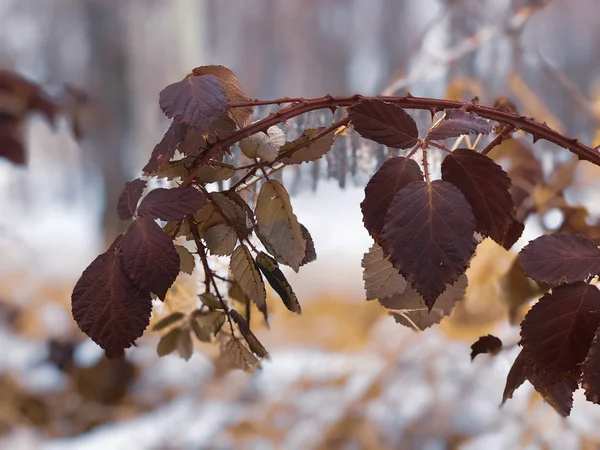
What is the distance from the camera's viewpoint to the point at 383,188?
25 centimetres

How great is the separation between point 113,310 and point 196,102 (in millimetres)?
104

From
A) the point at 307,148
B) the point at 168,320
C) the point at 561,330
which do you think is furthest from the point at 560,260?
the point at 168,320

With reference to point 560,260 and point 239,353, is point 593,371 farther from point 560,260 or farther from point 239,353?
point 239,353

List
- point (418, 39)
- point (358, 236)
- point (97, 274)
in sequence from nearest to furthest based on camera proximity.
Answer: point (97, 274)
point (358, 236)
point (418, 39)

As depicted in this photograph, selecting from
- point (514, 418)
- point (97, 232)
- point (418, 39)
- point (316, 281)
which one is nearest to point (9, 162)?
point (97, 232)

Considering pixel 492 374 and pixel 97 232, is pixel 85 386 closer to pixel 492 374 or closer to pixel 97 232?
pixel 97 232

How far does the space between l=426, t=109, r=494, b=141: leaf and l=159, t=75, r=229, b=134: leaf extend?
10cm

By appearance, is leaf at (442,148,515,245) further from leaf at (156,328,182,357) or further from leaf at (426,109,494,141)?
leaf at (156,328,182,357)

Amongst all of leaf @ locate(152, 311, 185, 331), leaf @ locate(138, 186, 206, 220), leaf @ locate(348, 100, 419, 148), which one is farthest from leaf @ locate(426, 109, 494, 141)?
leaf @ locate(152, 311, 185, 331)

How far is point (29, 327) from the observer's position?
756 mm

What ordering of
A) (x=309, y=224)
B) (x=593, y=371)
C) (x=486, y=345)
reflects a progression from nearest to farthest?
(x=593, y=371), (x=486, y=345), (x=309, y=224)

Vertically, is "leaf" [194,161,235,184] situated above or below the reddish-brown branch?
above

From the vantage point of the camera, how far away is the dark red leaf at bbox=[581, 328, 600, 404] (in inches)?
9.0

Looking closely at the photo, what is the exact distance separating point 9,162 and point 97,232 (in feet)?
0.50
